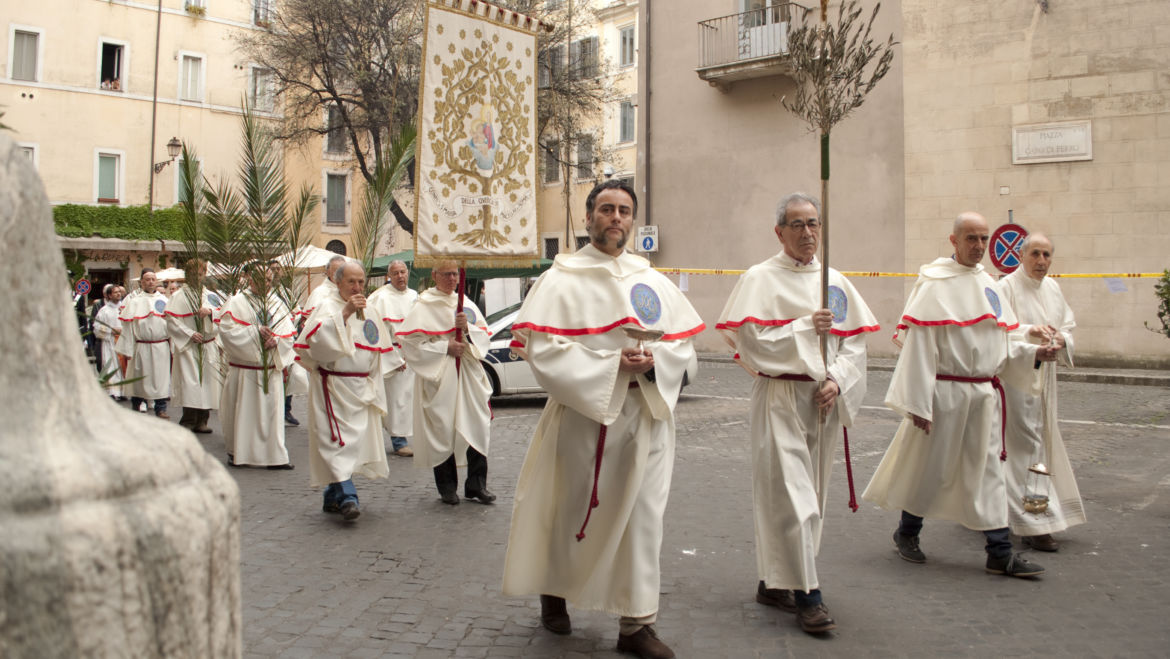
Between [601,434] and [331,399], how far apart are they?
378 centimetres

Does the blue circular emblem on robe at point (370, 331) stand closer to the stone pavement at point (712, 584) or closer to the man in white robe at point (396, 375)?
the stone pavement at point (712, 584)

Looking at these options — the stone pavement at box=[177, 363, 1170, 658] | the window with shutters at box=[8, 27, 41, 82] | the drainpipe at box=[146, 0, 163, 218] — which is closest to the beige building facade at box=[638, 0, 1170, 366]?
the stone pavement at box=[177, 363, 1170, 658]

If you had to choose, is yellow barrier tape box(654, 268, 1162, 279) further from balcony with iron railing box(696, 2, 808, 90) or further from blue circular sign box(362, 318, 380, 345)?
blue circular sign box(362, 318, 380, 345)

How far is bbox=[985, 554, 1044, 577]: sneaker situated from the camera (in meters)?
5.27

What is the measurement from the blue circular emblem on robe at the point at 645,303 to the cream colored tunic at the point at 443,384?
339 cm

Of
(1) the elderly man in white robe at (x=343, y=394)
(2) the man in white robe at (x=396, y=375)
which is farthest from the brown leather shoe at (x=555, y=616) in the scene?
(2) the man in white robe at (x=396, y=375)

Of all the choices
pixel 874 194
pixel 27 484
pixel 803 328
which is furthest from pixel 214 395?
pixel 874 194

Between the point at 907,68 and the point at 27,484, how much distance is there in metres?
21.3

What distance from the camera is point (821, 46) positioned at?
15.4 feet

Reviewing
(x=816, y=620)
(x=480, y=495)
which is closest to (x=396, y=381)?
(x=480, y=495)

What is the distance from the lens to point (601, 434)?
4.21m

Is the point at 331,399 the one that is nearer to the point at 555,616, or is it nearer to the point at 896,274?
the point at 555,616

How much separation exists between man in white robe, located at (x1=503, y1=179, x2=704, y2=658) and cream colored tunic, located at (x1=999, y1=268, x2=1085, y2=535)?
2.61 meters

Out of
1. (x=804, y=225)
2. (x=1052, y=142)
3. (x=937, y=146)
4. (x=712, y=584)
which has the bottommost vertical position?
(x=712, y=584)
